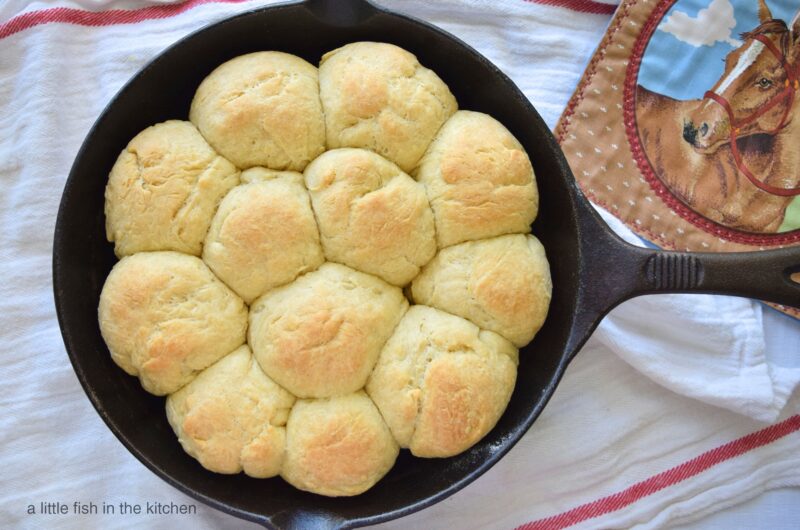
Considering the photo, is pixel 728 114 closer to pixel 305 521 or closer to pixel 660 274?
pixel 660 274

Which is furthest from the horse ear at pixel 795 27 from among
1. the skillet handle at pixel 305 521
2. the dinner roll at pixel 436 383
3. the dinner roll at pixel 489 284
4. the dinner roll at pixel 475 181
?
the skillet handle at pixel 305 521

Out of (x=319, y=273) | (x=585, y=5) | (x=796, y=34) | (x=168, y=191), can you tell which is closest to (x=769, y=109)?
(x=796, y=34)

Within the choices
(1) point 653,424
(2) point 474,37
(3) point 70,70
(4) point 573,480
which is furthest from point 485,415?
(3) point 70,70

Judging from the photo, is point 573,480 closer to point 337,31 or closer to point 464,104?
point 464,104

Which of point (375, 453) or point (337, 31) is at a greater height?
point (337, 31)

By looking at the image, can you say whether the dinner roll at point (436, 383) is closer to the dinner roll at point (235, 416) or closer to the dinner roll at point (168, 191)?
the dinner roll at point (235, 416)

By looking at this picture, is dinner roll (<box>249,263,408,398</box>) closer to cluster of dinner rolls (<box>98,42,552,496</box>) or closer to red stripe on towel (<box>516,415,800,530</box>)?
cluster of dinner rolls (<box>98,42,552,496</box>)
